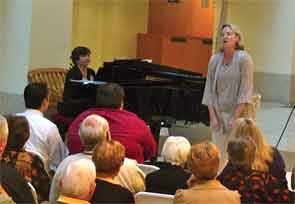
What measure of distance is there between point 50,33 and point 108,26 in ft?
14.6

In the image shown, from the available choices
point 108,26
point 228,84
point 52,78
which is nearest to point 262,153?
point 228,84

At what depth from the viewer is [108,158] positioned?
305 cm

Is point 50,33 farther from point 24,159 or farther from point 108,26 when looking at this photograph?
point 24,159

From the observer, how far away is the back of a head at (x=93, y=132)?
357cm

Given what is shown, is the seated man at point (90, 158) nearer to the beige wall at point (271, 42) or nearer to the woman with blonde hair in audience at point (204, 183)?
the woman with blonde hair in audience at point (204, 183)

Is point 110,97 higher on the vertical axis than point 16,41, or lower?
lower

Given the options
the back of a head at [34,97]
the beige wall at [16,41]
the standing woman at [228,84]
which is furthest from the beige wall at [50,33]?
the back of a head at [34,97]

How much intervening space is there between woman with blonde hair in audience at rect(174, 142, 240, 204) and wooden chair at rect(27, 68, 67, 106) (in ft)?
15.5

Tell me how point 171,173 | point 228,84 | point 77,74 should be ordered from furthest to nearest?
point 77,74
point 228,84
point 171,173

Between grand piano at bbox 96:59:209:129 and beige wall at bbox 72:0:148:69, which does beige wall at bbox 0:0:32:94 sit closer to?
grand piano at bbox 96:59:209:129

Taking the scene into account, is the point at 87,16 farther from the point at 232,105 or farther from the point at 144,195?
the point at 144,195

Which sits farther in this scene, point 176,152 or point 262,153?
point 262,153

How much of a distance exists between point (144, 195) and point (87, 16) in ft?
30.3

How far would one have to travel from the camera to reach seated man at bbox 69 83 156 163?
4203mm
